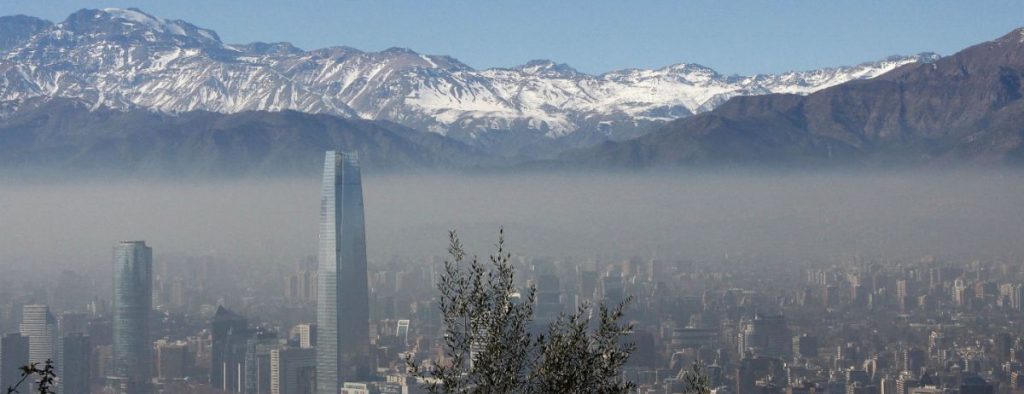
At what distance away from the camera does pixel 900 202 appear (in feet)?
342

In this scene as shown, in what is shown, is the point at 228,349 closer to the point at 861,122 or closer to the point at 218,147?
the point at 218,147

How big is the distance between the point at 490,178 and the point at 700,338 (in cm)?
6607

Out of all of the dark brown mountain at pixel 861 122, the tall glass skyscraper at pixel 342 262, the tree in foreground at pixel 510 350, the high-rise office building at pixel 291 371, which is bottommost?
the high-rise office building at pixel 291 371

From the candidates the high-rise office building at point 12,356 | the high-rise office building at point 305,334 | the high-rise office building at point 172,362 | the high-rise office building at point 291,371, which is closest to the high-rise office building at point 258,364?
the high-rise office building at point 291,371

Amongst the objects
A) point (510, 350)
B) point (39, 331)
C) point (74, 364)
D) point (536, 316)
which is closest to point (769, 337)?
point (536, 316)

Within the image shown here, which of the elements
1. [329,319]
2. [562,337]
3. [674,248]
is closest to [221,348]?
[329,319]

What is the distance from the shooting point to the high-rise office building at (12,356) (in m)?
67.3

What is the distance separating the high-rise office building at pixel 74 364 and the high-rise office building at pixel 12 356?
147 cm

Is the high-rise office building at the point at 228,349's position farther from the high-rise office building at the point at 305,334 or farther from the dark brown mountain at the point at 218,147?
the dark brown mountain at the point at 218,147

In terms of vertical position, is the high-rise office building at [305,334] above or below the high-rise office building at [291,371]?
above

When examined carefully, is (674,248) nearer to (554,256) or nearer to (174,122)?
(554,256)

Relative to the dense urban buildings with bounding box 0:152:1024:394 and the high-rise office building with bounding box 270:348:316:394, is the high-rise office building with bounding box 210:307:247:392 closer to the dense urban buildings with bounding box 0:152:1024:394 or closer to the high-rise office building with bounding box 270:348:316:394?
the dense urban buildings with bounding box 0:152:1024:394

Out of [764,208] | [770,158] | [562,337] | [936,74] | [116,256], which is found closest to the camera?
[562,337]

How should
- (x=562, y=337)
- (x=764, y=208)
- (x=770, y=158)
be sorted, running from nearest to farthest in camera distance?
(x=562, y=337) < (x=764, y=208) < (x=770, y=158)
